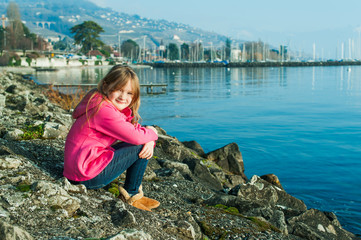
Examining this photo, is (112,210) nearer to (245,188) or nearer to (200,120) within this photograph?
(245,188)

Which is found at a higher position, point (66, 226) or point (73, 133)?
point (73, 133)

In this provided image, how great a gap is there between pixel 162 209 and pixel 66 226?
1.33m

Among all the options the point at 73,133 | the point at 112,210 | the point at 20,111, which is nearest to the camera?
the point at 112,210

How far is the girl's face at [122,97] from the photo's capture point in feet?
13.6

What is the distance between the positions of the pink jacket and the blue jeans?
0.22 ft

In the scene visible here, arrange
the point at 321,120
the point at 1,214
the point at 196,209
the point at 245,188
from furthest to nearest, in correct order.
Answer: the point at 321,120
the point at 245,188
the point at 196,209
the point at 1,214

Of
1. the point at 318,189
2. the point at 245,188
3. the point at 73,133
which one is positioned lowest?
the point at 318,189

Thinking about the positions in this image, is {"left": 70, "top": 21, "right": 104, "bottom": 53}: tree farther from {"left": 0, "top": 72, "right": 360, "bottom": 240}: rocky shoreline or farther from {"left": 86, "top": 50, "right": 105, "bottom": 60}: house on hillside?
{"left": 0, "top": 72, "right": 360, "bottom": 240}: rocky shoreline

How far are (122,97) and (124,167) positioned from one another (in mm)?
736

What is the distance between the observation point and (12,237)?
259 cm

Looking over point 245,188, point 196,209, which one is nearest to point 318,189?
point 245,188

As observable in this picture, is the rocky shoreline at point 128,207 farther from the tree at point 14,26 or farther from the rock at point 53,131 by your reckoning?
the tree at point 14,26

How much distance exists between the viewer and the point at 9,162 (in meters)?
4.28

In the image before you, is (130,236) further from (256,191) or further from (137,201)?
(256,191)
